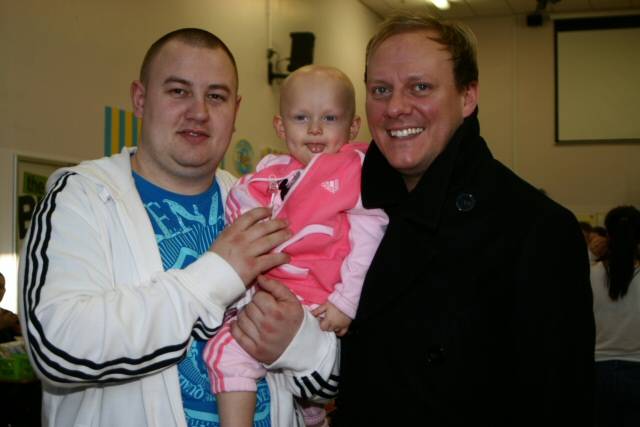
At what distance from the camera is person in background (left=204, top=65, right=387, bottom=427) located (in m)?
2.02

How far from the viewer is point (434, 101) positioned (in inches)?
77.3

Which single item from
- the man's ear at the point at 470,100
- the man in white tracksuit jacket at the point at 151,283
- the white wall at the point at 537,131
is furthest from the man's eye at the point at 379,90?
the white wall at the point at 537,131

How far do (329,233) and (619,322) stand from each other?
3.34 meters

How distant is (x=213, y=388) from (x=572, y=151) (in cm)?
1008

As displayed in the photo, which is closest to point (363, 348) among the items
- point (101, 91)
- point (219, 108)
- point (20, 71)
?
point (219, 108)

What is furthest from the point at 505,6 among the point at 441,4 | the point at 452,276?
the point at 452,276

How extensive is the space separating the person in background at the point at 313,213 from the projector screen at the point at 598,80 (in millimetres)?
9483

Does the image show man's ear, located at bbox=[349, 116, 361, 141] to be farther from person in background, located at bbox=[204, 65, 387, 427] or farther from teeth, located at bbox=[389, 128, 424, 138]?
teeth, located at bbox=[389, 128, 424, 138]

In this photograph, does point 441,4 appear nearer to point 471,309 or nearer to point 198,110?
point 198,110

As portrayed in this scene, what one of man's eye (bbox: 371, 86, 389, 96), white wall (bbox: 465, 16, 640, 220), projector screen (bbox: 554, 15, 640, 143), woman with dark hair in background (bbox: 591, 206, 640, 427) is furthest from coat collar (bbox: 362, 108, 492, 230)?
projector screen (bbox: 554, 15, 640, 143)

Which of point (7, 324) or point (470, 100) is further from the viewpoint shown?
point (7, 324)

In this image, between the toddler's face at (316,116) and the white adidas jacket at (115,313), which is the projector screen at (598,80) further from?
the white adidas jacket at (115,313)

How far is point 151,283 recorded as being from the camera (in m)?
1.88

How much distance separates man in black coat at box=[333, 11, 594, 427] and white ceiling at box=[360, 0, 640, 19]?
28.3ft
